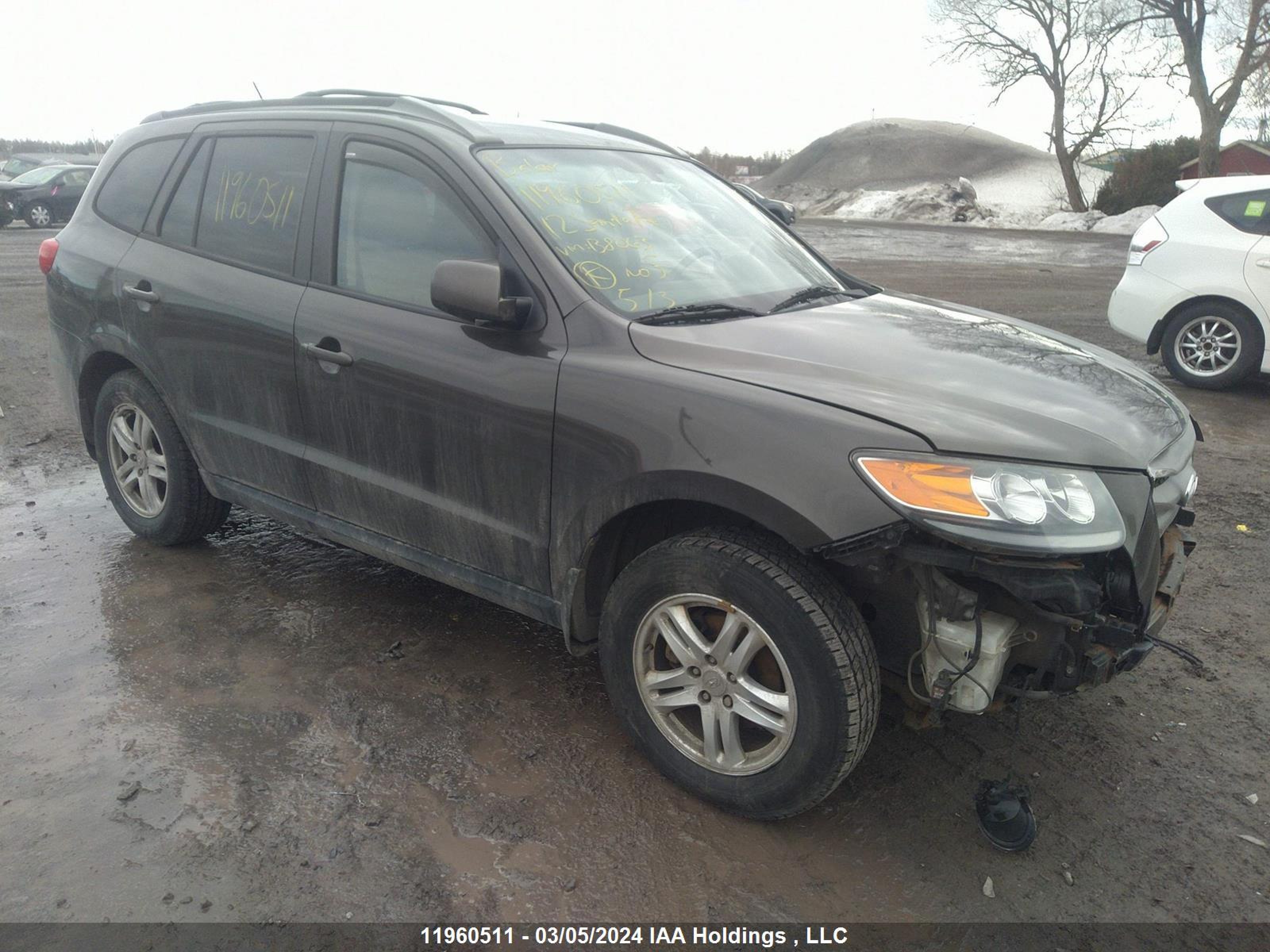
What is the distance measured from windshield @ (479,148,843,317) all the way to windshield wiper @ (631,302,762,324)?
0.06ft

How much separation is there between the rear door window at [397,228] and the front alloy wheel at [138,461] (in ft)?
4.83

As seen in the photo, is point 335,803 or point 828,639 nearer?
point 828,639

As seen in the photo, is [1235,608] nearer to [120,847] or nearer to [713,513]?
[713,513]

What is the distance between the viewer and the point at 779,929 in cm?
236

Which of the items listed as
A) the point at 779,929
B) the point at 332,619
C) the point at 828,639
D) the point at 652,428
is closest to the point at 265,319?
the point at 332,619

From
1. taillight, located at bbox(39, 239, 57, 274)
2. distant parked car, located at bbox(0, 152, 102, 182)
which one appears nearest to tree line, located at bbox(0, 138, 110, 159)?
distant parked car, located at bbox(0, 152, 102, 182)

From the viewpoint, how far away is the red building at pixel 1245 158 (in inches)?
1416

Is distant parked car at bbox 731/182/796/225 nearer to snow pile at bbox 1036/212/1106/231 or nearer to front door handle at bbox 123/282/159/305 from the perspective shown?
front door handle at bbox 123/282/159/305

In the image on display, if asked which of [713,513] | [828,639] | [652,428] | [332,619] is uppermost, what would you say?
[652,428]

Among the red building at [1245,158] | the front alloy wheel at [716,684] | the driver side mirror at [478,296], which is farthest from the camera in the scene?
the red building at [1245,158]

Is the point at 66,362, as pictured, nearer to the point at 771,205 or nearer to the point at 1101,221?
the point at 771,205

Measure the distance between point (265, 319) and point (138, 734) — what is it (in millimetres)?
1481

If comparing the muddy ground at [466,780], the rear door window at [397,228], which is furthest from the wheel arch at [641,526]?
the rear door window at [397,228]

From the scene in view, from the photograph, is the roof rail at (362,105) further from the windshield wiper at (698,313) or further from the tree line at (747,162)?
the tree line at (747,162)
